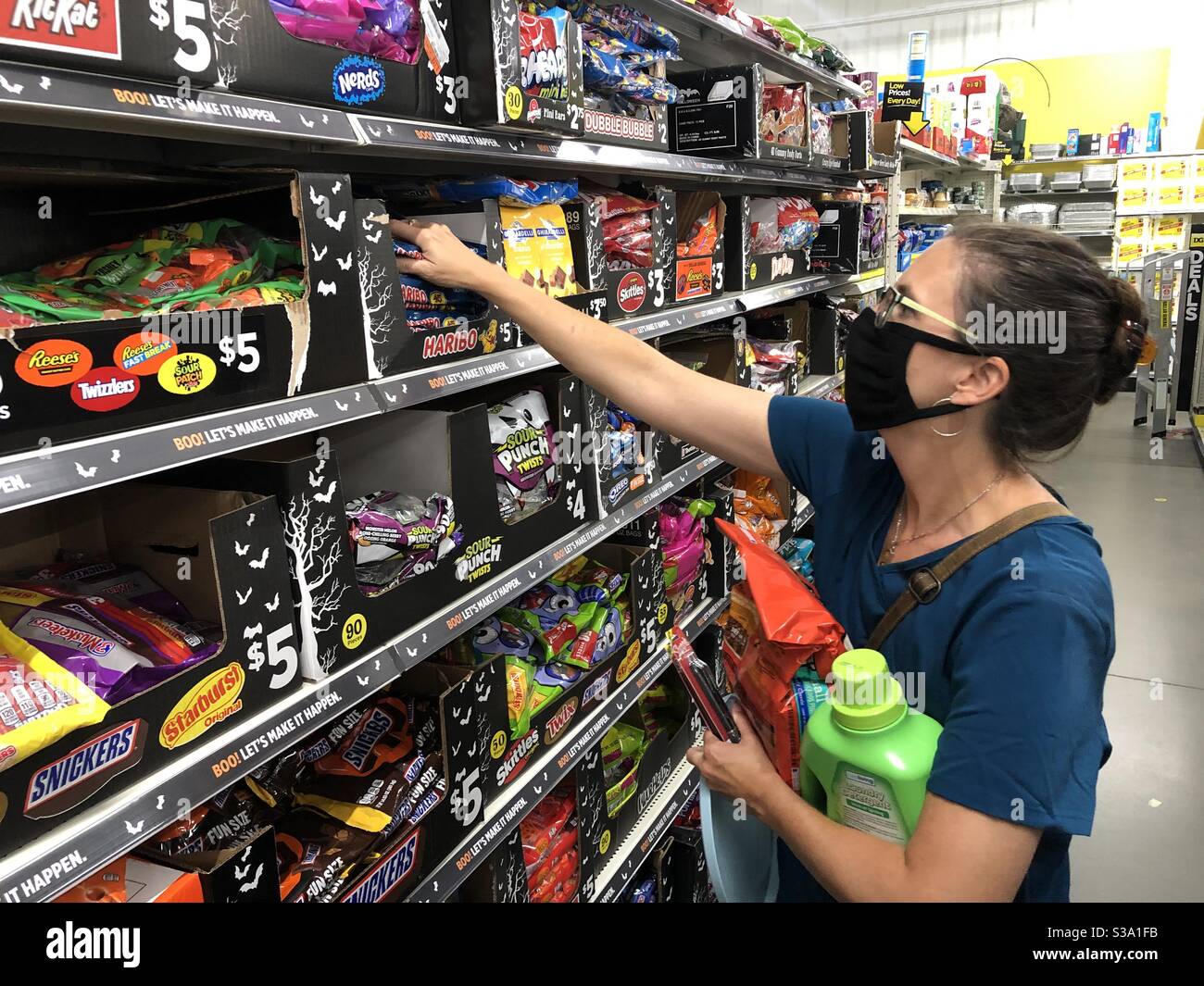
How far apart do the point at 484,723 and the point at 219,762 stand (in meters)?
0.57

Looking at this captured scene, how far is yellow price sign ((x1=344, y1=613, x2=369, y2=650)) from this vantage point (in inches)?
50.6

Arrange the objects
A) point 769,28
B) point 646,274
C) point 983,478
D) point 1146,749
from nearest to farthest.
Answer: point 983,478 → point 646,274 → point 769,28 → point 1146,749

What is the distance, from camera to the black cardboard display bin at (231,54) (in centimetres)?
83

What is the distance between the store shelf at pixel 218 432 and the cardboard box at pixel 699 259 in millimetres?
818

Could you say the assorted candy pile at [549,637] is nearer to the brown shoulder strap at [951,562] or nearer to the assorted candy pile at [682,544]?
the assorted candy pile at [682,544]

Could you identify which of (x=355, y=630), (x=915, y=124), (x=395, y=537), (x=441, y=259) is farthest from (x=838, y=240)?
(x=355, y=630)

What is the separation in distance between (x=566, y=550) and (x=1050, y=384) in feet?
3.17

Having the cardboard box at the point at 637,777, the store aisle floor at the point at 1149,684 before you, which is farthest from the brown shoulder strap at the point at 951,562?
the store aisle floor at the point at 1149,684

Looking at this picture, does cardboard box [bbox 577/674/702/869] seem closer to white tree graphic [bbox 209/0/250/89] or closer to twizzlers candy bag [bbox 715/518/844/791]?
twizzlers candy bag [bbox 715/518/844/791]

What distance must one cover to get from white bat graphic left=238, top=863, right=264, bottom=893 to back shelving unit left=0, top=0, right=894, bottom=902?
0.11 metres

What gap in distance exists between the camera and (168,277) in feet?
3.94

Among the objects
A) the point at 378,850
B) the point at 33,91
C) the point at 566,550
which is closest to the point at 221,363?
the point at 33,91
